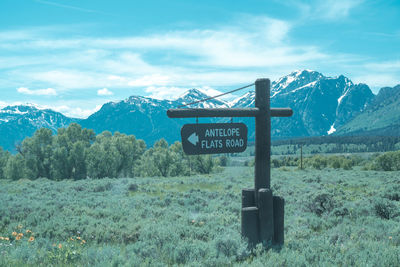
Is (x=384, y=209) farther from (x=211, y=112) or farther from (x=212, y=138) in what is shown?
(x=211, y=112)

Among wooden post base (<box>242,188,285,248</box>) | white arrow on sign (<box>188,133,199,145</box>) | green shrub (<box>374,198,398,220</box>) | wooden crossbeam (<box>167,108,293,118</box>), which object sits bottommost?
green shrub (<box>374,198,398,220</box>)

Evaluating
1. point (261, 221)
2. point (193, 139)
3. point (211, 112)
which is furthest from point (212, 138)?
point (261, 221)

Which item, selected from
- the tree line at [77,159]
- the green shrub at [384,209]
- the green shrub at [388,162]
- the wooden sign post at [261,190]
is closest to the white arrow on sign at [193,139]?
the wooden sign post at [261,190]

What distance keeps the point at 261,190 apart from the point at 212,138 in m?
1.36

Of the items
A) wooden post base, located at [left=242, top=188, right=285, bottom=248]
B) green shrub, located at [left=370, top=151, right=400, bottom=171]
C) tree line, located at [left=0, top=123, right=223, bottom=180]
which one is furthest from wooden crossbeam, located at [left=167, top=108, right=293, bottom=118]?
green shrub, located at [left=370, top=151, right=400, bottom=171]

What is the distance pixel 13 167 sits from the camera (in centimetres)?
5197

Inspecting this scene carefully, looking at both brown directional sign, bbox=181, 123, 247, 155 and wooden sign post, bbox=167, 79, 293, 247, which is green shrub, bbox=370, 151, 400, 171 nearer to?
wooden sign post, bbox=167, 79, 293, 247

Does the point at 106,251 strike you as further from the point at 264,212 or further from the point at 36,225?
the point at 36,225

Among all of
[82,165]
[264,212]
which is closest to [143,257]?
[264,212]

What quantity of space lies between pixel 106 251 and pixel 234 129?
11.1 ft

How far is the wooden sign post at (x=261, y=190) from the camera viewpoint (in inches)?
219

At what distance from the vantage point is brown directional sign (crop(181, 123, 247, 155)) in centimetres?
539

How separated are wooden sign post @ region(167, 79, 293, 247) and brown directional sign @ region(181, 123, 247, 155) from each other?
0.24 meters

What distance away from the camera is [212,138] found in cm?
555
